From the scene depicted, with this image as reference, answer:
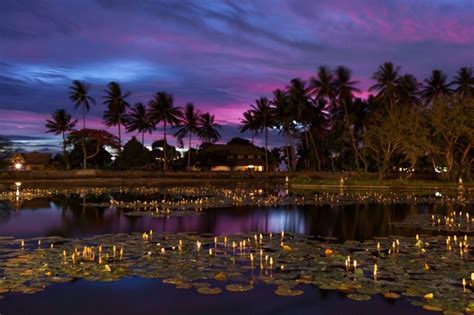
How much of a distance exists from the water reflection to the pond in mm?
39

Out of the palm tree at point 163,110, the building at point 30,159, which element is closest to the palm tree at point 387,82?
the palm tree at point 163,110

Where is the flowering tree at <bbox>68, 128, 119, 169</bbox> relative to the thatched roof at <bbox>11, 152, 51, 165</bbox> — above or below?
above

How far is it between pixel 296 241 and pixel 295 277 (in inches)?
190

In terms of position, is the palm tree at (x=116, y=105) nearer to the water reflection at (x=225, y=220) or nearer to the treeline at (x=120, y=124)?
the treeline at (x=120, y=124)

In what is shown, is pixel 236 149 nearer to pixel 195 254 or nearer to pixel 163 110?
pixel 163 110

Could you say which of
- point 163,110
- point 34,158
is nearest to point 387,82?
point 163,110

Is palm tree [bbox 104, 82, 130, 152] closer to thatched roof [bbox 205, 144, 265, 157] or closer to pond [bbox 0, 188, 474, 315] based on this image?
thatched roof [bbox 205, 144, 265, 157]

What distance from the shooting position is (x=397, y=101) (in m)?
64.6

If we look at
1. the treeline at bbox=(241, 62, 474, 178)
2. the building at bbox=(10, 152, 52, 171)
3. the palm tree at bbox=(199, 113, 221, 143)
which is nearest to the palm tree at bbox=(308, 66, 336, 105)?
the treeline at bbox=(241, 62, 474, 178)

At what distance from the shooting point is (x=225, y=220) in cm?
2102

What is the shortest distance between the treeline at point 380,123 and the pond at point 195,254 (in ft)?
68.5

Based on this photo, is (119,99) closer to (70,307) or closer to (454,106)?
(454,106)

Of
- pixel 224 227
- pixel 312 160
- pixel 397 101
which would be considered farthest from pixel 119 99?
pixel 224 227

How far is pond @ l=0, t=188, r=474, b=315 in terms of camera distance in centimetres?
888
